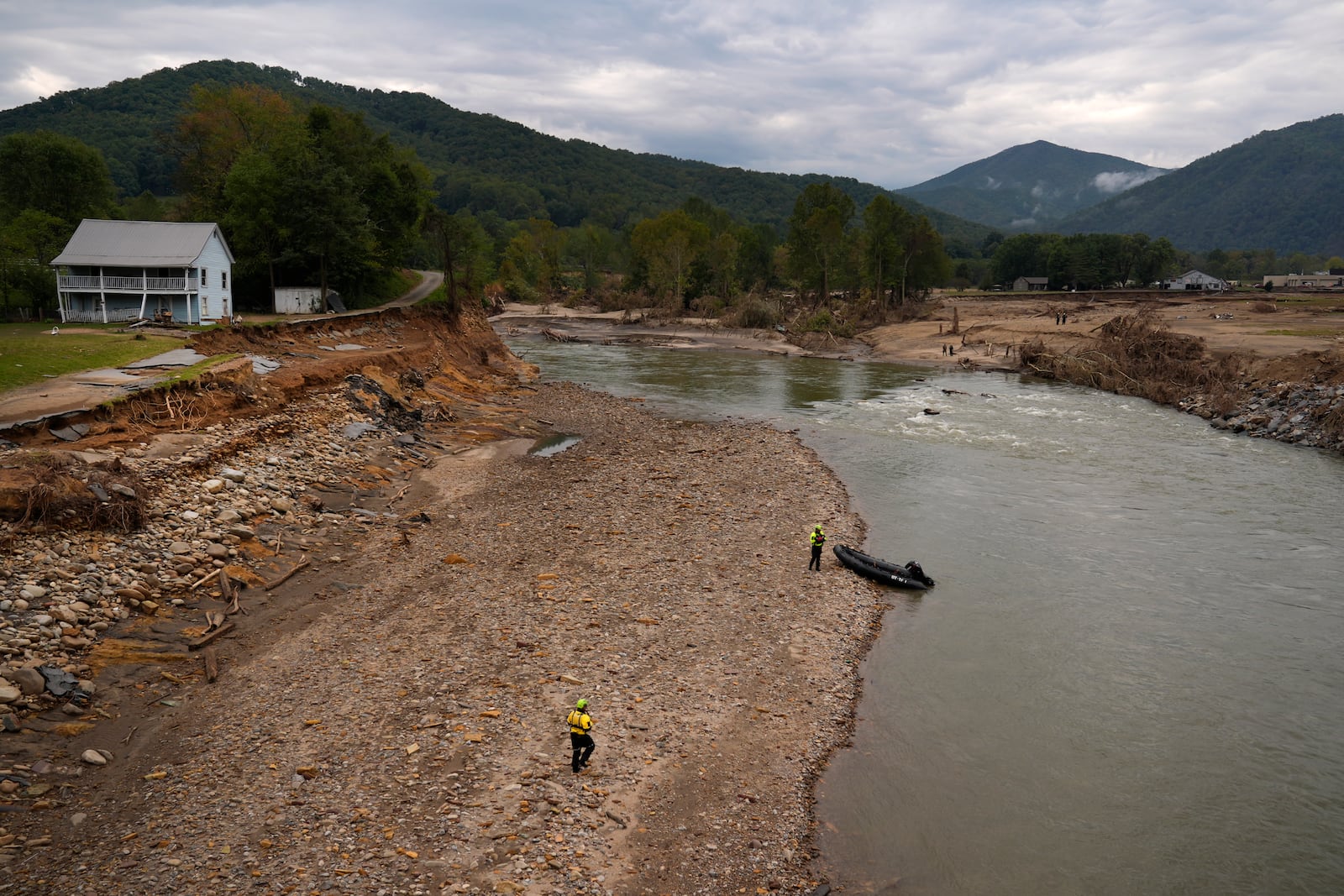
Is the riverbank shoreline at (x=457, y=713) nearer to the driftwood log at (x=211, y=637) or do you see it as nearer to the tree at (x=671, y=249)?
the driftwood log at (x=211, y=637)

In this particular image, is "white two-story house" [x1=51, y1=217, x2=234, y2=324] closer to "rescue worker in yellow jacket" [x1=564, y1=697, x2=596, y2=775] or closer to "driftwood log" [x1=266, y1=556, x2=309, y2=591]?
"driftwood log" [x1=266, y1=556, x2=309, y2=591]

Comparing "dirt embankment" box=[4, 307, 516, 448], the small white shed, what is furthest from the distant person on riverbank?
the small white shed

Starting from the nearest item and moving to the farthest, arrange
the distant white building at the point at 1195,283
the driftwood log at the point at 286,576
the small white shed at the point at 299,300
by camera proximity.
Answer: the driftwood log at the point at 286,576 < the small white shed at the point at 299,300 < the distant white building at the point at 1195,283

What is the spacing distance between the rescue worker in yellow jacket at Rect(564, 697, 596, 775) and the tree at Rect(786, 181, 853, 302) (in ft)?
299

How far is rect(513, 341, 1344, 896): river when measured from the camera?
1099 centimetres

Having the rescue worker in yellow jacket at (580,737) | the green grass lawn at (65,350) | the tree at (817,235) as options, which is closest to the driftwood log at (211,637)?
the rescue worker in yellow jacket at (580,737)

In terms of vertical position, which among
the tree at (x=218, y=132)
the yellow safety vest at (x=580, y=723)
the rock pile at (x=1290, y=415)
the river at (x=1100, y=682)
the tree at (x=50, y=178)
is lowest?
the river at (x=1100, y=682)

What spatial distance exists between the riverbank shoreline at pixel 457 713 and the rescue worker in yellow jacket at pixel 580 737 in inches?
14.4

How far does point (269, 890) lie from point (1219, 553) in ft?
79.5

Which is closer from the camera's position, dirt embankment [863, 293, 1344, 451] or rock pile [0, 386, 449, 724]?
rock pile [0, 386, 449, 724]

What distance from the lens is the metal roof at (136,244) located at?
40125 mm

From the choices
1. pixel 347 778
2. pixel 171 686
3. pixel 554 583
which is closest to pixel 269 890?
pixel 347 778

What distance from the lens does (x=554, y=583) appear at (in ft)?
60.7

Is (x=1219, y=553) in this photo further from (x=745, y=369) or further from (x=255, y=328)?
(x=745, y=369)
